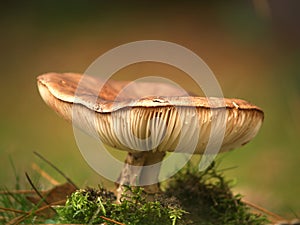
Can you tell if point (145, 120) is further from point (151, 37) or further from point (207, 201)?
point (151, 37)

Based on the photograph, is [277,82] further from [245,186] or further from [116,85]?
[116,85]

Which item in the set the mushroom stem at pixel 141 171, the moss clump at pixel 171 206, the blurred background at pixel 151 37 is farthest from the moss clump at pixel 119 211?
the blurred background at pixel 151 37

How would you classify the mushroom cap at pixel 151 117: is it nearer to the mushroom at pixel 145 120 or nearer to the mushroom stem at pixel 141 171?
the mushroom at pixel 145 120

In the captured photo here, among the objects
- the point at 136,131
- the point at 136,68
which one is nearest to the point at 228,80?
the point at 136,68

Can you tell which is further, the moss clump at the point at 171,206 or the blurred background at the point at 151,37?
the blurred background at the point at 151,37

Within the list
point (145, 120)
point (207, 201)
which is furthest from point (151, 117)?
point (207, 201)

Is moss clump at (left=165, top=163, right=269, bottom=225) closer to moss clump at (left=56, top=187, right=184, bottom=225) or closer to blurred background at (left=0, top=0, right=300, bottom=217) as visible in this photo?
moss clump at (left=56, top=187, right=184, bottom=225)
